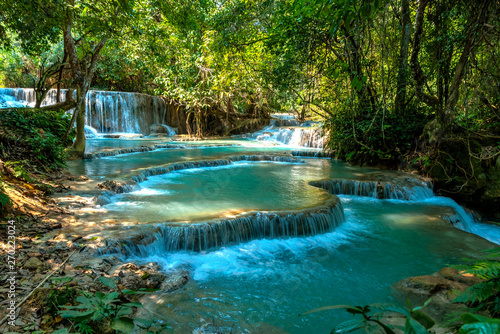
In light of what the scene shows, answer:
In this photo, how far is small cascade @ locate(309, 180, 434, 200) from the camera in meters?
8.20

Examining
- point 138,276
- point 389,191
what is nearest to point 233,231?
point 138,276

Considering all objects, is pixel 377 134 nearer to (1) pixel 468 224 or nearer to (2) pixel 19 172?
(1) pixel 468 224

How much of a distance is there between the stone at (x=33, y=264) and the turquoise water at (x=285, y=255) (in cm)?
125

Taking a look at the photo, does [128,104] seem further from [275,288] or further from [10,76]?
[275,288]

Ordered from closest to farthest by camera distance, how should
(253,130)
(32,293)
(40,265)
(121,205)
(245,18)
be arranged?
(32,293)
(40,265)
(121,205)
(245,18)
(253,130)

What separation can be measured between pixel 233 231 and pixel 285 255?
1024 mm

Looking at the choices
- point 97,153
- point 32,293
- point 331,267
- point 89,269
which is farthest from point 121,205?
point 97,153

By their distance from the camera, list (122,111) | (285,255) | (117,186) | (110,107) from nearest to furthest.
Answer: (285,255) → (117,186) → (110,107) → (122,111)

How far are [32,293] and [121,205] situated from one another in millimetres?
3699

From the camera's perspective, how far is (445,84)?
812 cm

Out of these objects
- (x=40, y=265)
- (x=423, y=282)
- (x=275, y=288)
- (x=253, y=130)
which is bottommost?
(x=275, y=288)

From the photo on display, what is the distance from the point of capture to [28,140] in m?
6.75

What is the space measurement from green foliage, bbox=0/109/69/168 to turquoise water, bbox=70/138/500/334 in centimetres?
117

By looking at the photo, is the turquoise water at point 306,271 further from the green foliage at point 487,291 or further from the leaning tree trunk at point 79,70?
the leaning tree trunk at point 79,70
